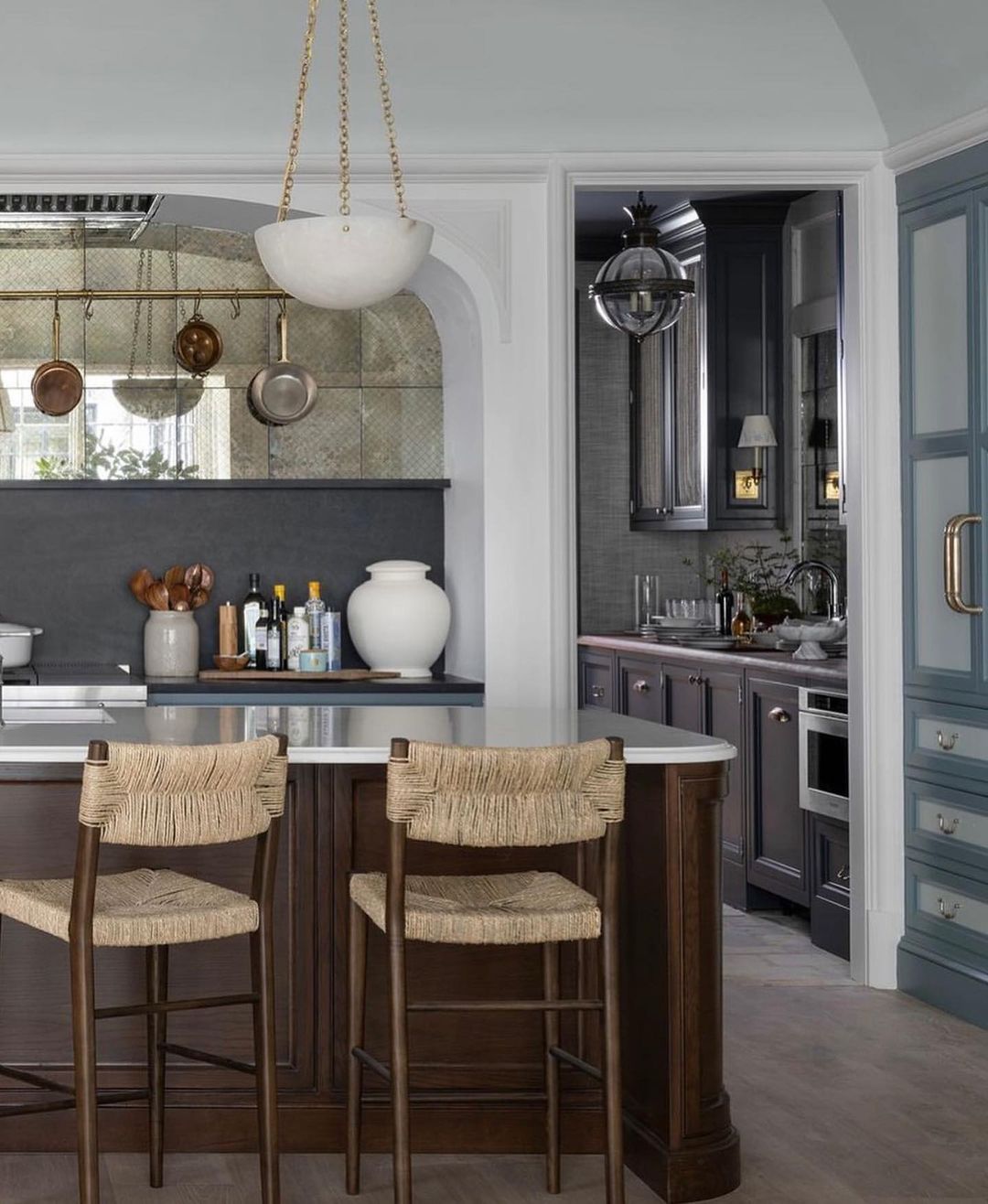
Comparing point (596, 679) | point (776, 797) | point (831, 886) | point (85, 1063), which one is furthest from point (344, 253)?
point (596, 679)

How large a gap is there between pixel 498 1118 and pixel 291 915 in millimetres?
601

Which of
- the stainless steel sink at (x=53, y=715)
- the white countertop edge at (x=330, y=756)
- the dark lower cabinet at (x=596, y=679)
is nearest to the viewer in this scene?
the white countertop edge at (x=330, y=756)

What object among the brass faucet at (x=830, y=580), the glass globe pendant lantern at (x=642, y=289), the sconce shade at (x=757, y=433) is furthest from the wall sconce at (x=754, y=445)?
the glass globe pendant lantern at (x=642, y=289)

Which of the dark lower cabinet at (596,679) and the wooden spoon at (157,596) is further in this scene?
the dark lower cabinet at (596,679)

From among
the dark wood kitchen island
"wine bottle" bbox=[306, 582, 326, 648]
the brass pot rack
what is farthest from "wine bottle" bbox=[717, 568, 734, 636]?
the dark wood kitchen island

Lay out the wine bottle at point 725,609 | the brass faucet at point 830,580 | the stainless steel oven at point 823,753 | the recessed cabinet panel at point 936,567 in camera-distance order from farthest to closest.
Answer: the wine bottle at point 725,609, the brass faucet at point 830,580, the stainless steel oven at point 823,753, the recessed cabinet panel at point 936,567

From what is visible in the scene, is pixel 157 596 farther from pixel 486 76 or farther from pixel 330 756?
pixel 330 756

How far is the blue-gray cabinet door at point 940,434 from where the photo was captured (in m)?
4.49

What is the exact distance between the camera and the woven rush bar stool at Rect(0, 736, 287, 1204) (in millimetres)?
2717

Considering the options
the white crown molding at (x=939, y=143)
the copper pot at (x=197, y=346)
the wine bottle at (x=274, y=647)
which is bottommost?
the wine bottle at (x=274, y=647)

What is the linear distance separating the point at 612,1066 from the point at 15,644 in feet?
10.2

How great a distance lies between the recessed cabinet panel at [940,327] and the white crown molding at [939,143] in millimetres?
195

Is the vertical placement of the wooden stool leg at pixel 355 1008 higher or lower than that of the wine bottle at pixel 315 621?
lower

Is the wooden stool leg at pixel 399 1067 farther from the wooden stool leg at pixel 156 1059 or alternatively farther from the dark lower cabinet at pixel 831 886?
the dark lower cabinet at pixel 831 886
